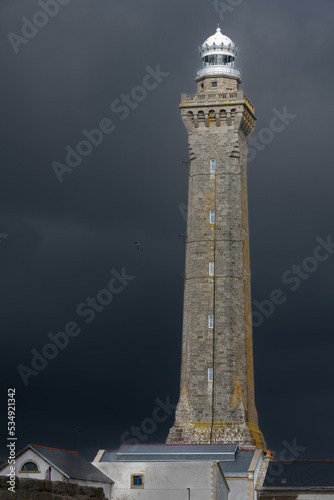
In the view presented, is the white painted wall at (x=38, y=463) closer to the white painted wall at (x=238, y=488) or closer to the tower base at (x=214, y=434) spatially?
the white painted wall at (x=238, y=488)

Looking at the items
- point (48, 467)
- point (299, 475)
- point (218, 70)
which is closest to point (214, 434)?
point (299, 475)

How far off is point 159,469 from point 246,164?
3137cm

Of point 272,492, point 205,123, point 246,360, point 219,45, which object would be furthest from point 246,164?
point 272,492

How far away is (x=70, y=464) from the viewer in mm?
77062

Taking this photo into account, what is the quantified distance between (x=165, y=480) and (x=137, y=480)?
2328 millimetres

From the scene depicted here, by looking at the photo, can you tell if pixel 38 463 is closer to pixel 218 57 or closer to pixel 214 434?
pixel 214 434

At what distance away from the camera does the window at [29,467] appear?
74.9 m

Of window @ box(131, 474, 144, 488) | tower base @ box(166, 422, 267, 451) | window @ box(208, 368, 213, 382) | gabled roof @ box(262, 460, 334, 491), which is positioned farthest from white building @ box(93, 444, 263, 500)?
window @ box(208, 368, 213, 382)

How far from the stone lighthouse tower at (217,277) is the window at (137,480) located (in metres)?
9.05

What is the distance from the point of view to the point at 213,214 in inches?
3703

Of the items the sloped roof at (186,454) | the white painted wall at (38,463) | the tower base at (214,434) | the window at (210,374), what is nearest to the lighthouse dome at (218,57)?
the window at (210,374)

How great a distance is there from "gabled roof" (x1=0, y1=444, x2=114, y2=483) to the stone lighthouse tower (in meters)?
10.9

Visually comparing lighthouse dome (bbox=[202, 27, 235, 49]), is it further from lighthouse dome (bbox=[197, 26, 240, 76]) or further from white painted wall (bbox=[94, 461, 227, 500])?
white painted wall (bbox=[94, 461, 227, 500])

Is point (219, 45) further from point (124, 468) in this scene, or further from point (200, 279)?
point (124, 468)
